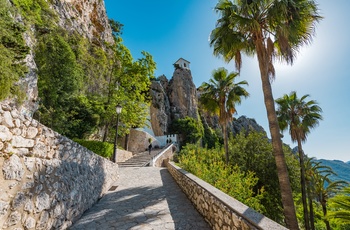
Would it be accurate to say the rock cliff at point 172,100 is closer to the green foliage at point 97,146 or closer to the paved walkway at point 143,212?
the green foliage at point 97,146

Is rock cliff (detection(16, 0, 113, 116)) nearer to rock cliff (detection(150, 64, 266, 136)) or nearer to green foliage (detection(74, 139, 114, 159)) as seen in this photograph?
green foliage (detection(74, 139, 114, 159))

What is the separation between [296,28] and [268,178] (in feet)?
28.7

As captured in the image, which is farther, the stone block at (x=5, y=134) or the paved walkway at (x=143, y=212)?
the paved walkway at (x=143, y=212)

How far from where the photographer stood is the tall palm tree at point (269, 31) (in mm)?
5215

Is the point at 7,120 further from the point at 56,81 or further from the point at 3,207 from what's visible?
the point at 56,81

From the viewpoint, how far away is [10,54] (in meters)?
8.45

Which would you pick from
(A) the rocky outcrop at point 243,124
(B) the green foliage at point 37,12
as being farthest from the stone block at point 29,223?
(A) the rocky outcrop at point 243,124

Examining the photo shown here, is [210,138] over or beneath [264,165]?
over

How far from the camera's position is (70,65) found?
14.3 meters

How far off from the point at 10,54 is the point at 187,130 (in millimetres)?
26891

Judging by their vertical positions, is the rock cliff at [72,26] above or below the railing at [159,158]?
above

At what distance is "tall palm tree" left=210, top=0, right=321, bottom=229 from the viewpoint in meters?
5.21

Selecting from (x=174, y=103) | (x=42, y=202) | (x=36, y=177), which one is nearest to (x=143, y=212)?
(x=42, y=202)

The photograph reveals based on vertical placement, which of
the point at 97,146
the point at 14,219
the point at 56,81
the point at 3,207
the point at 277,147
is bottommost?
the point at 14,219
